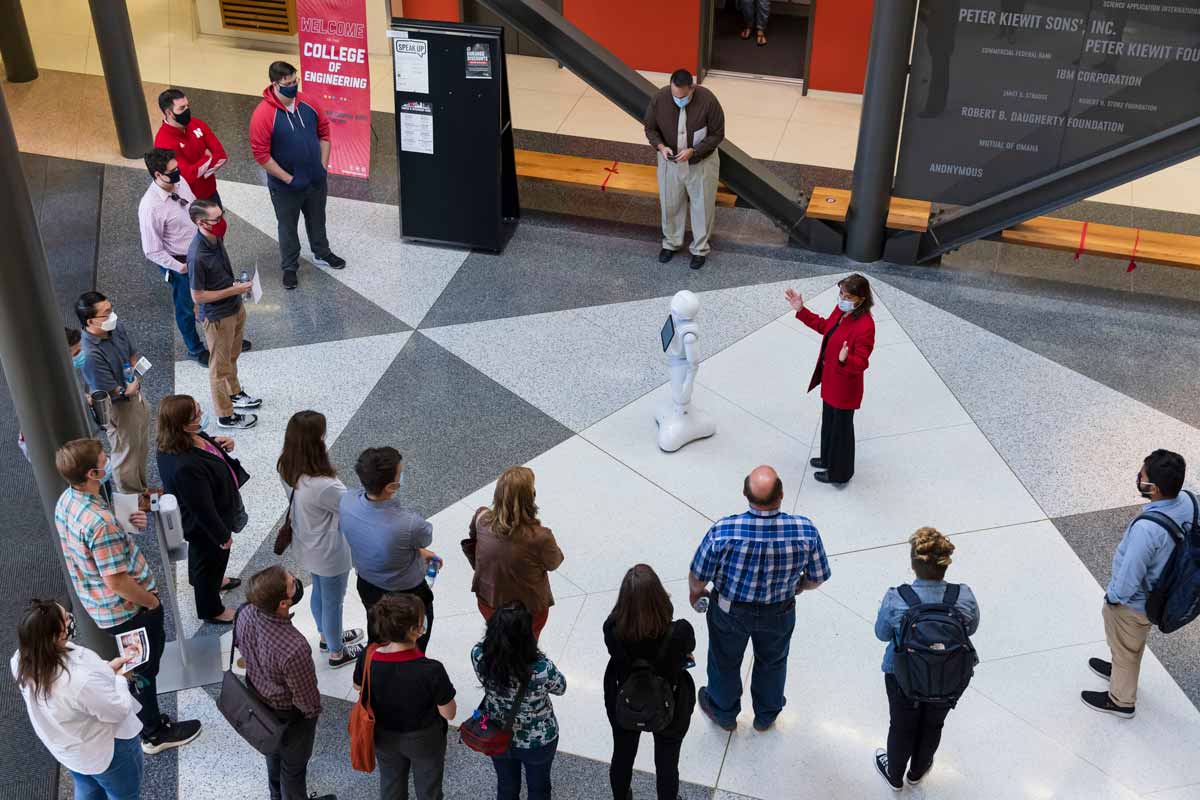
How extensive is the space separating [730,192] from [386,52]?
535 centimetres

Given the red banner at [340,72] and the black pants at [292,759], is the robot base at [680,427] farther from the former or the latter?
the red banner at [340,72]

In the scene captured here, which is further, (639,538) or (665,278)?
(665,278)

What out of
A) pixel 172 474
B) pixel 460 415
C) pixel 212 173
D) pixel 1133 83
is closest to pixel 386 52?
pixel 212 173

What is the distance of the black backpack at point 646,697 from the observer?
4.44m

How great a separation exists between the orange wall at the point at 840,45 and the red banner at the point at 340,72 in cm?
498

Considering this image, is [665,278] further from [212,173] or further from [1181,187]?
[1181,187]

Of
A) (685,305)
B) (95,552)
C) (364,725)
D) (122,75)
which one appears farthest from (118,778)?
Result: (122,75)

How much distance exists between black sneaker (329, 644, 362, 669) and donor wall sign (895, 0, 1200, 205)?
569 centimetres

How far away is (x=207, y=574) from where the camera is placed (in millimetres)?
5938

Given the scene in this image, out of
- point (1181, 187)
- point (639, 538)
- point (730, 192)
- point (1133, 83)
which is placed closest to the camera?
point (639, 538)

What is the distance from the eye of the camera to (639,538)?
22.2ft

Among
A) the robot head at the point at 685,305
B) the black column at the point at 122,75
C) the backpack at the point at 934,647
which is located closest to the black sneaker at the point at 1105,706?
the backpack at the point at 934,647

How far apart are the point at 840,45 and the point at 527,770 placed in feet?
31.9

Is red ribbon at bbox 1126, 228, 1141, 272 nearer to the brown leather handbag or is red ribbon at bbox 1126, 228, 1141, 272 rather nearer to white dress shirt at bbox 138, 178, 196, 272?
white dress shirt at bbox 138, 178, 196, 272
